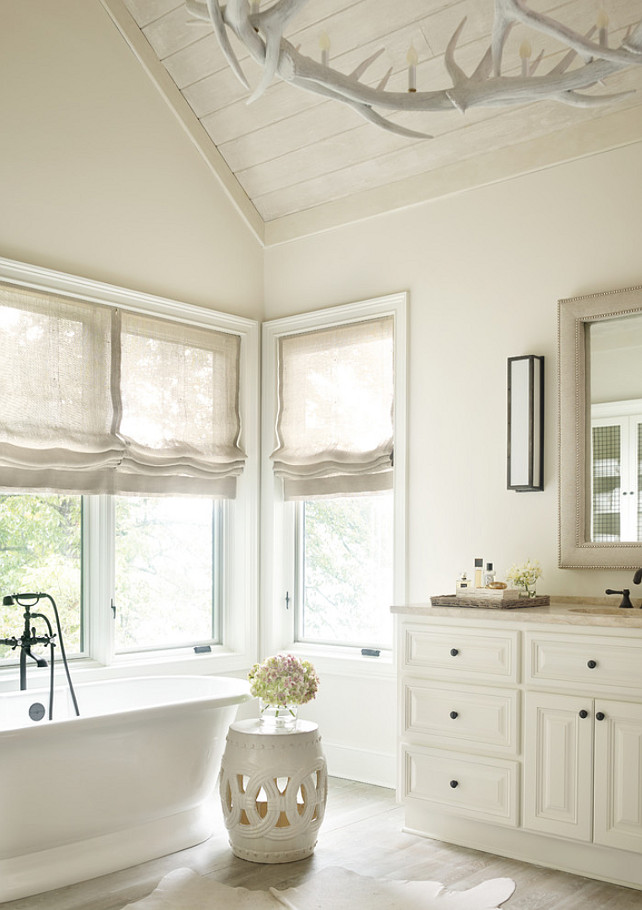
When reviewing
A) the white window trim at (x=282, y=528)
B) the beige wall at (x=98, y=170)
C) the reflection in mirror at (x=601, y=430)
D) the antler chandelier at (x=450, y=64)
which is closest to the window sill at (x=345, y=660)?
the white window trim at (x=282, y=528)

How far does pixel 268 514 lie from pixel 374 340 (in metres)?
1.09

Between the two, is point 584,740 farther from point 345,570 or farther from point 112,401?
point 112,401

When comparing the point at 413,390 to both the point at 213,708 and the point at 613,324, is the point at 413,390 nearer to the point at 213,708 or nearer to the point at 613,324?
the point at 613,324

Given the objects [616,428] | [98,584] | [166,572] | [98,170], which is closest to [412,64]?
[616,428]

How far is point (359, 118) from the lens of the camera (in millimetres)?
4270

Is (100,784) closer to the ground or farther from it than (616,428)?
closer to the ground

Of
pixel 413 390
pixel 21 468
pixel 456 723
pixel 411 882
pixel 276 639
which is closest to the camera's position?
pixel 411 882

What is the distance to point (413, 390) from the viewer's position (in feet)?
14.2

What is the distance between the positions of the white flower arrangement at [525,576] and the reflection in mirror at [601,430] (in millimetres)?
→ 121

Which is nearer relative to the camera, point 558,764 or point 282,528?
point 558,764

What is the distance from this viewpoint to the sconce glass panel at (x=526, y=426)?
3.80 m

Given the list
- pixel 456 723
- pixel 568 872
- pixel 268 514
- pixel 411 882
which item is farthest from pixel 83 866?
pixel 268 514

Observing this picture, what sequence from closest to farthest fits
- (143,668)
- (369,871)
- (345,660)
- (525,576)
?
(369,871) < (525,576) < (143,668) < (345,660)

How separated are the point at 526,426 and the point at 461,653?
3.20ft
